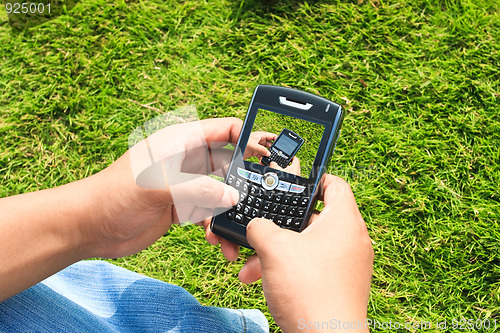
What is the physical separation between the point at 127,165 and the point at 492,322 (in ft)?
5.88

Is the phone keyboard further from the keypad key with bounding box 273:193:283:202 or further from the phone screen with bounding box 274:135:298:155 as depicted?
the phone screen with bounding box 274:135:298:155

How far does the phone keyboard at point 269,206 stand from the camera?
1.44 meters

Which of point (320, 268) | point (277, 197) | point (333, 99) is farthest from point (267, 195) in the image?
point (333, 99)

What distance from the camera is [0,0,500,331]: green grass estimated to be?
6.51 feet

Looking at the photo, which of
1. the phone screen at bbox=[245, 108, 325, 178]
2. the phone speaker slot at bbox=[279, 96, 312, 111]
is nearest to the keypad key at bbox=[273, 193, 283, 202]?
the phone screen at bbox=[245, 108, 325, 178]

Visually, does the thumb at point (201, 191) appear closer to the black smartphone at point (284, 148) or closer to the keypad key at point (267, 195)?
the keypad key at point (267, 195)

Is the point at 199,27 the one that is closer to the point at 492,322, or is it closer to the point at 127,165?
the point at 127,165

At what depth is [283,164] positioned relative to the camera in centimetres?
152

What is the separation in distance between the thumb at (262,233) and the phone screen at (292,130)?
0.26m

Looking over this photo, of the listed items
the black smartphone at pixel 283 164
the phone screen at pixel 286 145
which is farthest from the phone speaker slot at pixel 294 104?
the phone screen at pixel 286 145

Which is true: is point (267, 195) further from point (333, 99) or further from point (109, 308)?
point (333, 99)

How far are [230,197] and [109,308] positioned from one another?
55cm

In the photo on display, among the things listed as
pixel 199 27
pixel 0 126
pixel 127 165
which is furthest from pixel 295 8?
pixel 0 126

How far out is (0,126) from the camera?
2293mm
